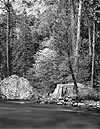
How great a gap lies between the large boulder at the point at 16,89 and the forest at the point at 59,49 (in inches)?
106

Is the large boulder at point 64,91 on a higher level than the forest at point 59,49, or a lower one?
lower

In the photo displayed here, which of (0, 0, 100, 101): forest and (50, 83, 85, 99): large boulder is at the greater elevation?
(0, 0, 100, 101): forest

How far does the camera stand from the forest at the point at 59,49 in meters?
21.4

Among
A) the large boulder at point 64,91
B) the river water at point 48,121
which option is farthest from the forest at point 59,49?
the river water at point 48,121

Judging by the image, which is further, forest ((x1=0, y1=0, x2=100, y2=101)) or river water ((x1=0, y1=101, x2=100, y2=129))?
forest ((x1=0, y1=0, x2=100, y2=101))

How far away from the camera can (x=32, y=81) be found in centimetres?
2286

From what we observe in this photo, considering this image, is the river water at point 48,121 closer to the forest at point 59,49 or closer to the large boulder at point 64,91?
the large boulder at point 64,91

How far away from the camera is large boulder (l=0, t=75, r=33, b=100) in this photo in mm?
18016

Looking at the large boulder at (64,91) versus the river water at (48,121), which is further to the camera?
the large boulder at (64,91)

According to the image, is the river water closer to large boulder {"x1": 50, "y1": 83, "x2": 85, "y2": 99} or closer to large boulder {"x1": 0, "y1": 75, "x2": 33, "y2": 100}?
large boulder {"x1": 50, "y1": 83, "x2": 85, "y2": 99}

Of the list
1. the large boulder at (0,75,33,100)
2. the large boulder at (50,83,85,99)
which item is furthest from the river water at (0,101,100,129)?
the large boulder at (0,75,33,100)

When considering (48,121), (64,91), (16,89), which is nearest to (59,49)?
(64,91)

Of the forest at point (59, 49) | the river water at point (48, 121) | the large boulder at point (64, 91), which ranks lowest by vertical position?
the river water at point (48, 121)

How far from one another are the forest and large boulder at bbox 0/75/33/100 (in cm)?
270
